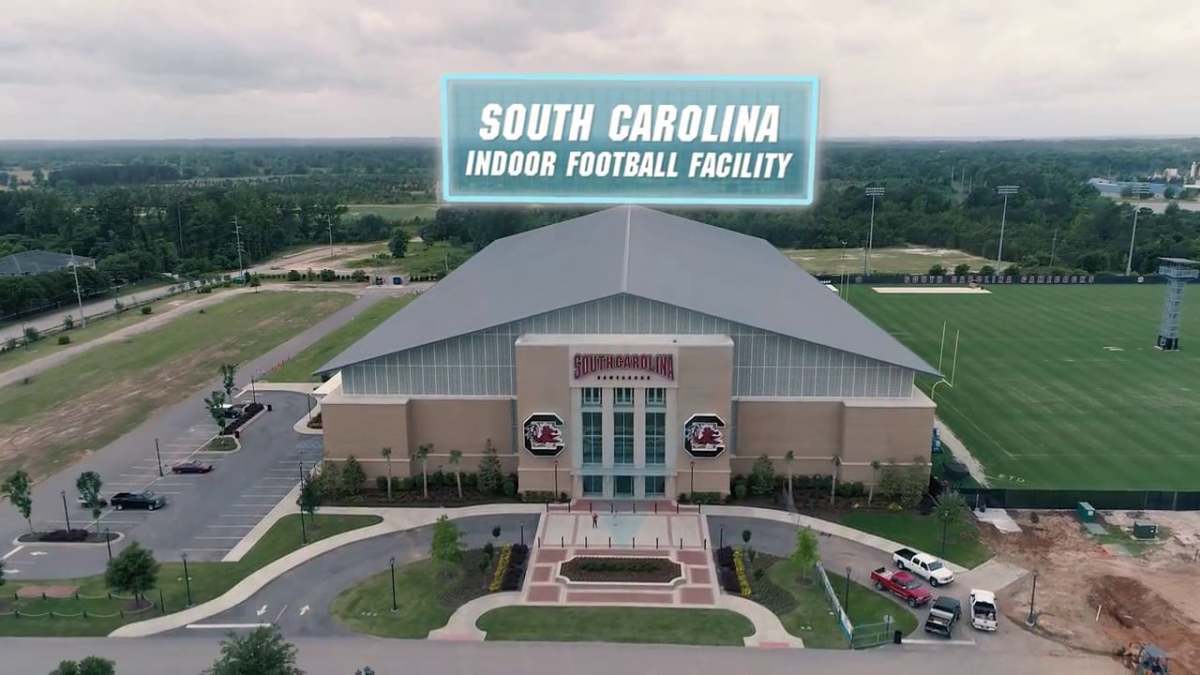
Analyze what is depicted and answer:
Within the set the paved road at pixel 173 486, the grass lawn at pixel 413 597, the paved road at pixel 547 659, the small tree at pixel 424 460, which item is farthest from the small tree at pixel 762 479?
the paved road at pixel 173 486

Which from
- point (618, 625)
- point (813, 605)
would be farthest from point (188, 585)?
point (813, 605)

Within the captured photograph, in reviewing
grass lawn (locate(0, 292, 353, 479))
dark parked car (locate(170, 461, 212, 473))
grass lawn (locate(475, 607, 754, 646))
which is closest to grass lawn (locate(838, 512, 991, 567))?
grass lawn (locate(475, 607, 754, 646))

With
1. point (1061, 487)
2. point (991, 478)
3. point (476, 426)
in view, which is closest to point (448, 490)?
point (476, 426)

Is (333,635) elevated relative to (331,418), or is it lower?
lower

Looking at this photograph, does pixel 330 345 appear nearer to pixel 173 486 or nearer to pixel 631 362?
pixel 173 486

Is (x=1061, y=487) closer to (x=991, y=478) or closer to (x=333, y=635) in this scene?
(x=991, y=478)
